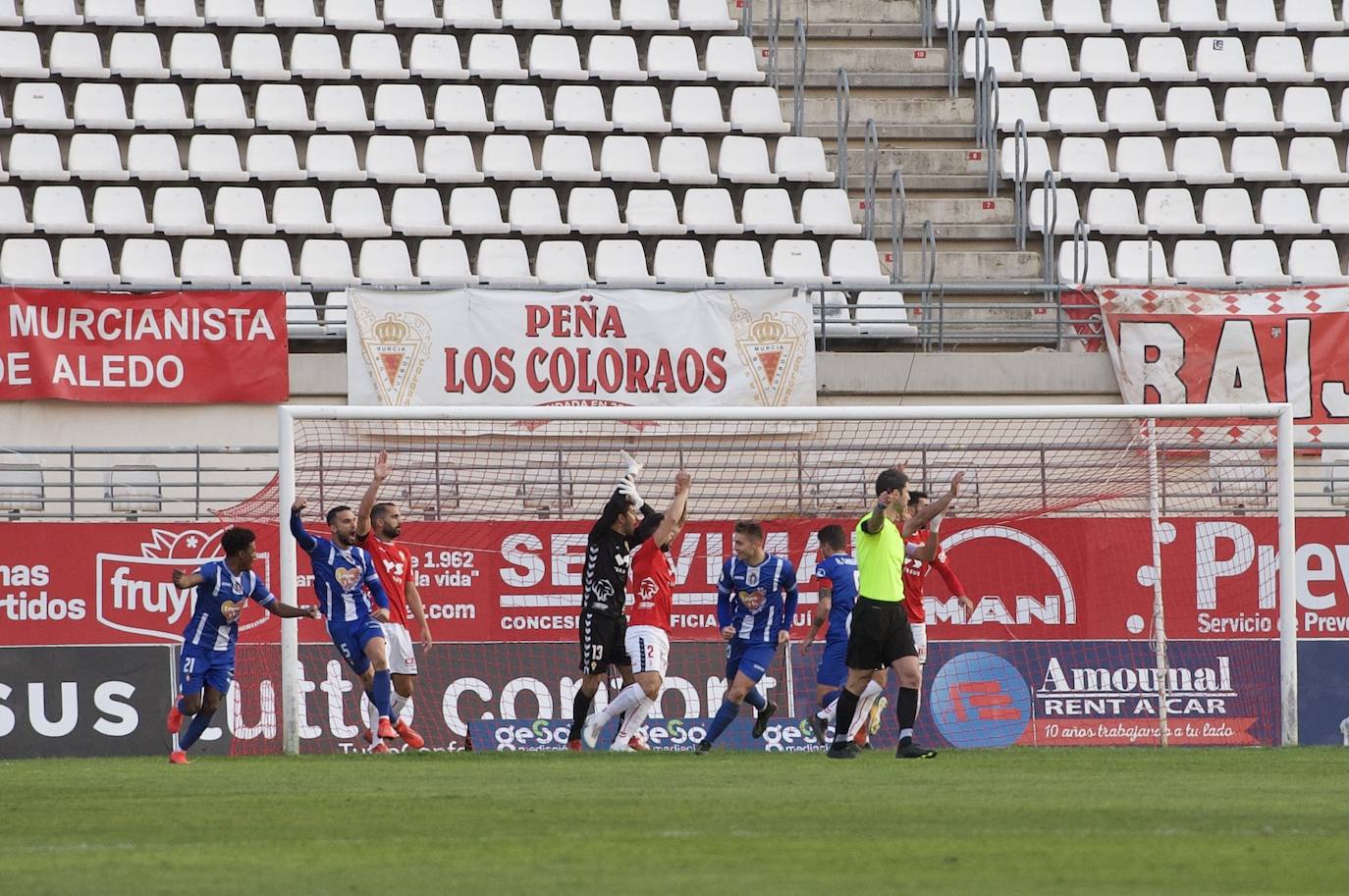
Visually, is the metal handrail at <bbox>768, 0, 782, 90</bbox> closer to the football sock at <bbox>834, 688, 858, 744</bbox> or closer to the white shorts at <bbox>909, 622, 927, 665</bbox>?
the white shorts at <bbox>909, 622, 927, 665</bbox>

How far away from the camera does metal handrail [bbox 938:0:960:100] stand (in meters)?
23.5

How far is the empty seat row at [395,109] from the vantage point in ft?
71.1

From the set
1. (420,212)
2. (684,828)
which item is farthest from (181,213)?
(684,828)

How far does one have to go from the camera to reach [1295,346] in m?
19.2

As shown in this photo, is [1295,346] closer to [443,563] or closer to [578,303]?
[578,303]

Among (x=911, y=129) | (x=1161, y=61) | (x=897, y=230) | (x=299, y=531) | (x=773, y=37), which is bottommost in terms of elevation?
(x=299, y=531)

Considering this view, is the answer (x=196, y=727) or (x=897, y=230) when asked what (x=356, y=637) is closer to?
(x=196, y=727)

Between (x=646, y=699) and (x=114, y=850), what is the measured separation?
22.5ft

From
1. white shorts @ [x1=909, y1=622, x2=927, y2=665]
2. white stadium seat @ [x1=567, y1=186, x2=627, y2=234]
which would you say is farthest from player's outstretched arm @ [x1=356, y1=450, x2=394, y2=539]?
white stadium seat @ [x1=567, y1=186, x2=627, y2=234]

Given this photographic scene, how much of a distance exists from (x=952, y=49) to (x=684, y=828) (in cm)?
1707

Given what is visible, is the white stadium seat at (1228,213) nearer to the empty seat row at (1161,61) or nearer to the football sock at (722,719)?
the empty seat row at (1161,61)

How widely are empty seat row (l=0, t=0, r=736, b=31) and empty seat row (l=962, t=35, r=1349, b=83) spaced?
11.5 ft

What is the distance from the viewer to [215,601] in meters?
13.7

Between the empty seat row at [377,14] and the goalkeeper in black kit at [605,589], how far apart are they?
34.8ft
